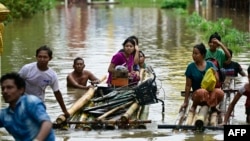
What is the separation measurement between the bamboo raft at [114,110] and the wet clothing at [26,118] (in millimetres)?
3829

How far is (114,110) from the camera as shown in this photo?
9.92m

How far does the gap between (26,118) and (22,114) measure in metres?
0.04

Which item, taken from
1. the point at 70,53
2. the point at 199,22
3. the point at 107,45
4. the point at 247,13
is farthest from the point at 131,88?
the point at 247,13

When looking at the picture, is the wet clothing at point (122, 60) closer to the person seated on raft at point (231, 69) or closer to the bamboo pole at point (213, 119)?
the person seated on raft at point (231, 69)

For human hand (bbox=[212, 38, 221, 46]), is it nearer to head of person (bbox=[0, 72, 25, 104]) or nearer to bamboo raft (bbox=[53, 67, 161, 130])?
bamboo raft (bbox=[53, 67, 161, 130])

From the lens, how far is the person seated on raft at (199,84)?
381 inches

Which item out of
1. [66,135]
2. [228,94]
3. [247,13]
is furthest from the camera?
[247,13]

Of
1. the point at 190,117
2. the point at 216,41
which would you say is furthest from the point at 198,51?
the point at 216,41

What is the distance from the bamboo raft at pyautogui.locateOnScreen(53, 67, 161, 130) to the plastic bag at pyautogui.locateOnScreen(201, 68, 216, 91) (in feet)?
2.95

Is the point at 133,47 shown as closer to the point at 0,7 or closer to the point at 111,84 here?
the point at 111,84

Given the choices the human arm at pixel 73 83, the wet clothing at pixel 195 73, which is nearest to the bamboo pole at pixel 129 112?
the wet clothing at pixel 195 73

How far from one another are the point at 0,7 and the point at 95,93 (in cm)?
368

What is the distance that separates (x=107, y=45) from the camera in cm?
2353

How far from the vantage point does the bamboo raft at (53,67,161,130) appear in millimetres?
9266
